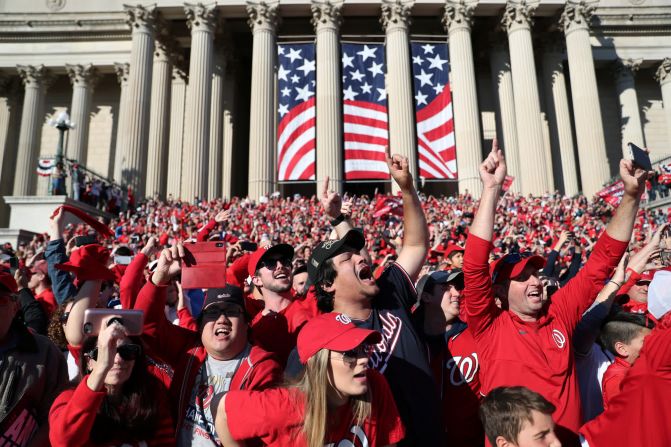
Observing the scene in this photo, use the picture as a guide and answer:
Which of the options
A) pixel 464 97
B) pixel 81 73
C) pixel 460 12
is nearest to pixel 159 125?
pixel 81 73

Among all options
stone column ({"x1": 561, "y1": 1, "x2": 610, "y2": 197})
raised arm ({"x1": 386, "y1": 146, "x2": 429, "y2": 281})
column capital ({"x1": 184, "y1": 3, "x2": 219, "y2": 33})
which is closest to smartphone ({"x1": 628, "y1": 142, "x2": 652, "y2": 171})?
raised arm ({"x1": 386, "y1": 146, "x2": 429, "y2": 281})

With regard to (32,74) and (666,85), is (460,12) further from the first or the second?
(32,74)

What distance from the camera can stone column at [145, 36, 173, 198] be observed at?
2702 cm

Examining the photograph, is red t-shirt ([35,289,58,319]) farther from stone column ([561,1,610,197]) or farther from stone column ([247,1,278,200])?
stone column ([561,1,610,197])

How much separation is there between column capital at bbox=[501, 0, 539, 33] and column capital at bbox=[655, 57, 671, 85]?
1137cm

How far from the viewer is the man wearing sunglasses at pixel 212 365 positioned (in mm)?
2932

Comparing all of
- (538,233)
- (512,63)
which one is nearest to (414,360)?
(538,233)

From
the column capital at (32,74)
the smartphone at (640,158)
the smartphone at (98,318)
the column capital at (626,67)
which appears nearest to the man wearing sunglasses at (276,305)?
the smartphone at (98,318)

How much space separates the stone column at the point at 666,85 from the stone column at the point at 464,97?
48.3 ft

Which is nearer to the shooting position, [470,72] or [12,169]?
[470,72]

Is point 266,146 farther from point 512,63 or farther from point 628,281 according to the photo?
point 628,281

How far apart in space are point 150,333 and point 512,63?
93.0 feet

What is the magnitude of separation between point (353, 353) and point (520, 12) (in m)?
29.8

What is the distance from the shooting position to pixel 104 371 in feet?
8.32
